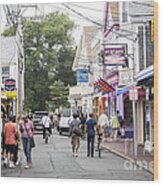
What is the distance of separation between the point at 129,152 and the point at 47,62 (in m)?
1.95

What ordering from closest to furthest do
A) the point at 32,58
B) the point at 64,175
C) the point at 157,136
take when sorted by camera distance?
the point at 157,136
the point at 64,175
the point at 32,58

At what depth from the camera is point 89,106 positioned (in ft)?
35.7

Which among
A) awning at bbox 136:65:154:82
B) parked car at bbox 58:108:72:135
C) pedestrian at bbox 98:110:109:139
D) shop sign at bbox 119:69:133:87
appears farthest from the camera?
parked car at bbox 58:108:72:135

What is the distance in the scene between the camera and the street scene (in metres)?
10.2

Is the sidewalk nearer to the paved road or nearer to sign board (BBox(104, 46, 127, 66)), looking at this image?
the paved road

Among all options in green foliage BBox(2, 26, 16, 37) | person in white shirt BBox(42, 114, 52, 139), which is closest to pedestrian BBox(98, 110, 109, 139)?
person in white shirt BBox(42, 114, 52, 139)

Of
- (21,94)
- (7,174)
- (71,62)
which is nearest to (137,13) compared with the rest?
(71,62)

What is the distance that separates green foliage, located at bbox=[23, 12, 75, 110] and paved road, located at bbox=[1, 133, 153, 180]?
655 mm

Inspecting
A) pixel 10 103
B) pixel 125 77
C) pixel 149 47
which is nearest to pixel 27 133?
pixel 10 103

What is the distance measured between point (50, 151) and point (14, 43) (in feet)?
5.83

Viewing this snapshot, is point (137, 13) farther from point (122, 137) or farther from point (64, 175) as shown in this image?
point (64, 175)

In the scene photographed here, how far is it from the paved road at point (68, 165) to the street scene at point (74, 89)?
0.02 meters

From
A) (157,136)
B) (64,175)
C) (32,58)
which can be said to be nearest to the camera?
(157,136)

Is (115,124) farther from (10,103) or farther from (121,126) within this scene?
(10,103)
